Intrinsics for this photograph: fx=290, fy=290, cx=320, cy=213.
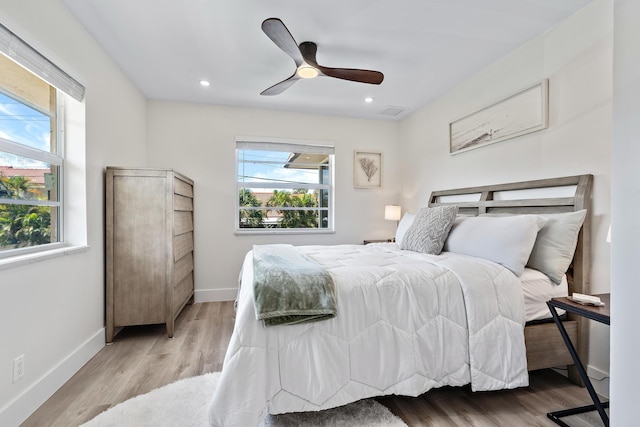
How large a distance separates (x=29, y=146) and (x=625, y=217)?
2.86 meters

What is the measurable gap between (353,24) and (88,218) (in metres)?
2.47

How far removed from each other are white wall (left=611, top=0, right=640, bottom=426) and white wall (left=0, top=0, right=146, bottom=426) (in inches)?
99.7

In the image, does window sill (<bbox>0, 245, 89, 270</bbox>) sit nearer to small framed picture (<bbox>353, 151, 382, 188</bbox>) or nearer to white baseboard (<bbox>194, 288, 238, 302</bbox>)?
white baseboard (<bbox>194, 288, 238, 302</bbox>)

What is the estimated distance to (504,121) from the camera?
Answer: 2.59 meters

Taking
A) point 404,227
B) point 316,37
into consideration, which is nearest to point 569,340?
point 404,227

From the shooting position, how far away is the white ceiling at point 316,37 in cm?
196

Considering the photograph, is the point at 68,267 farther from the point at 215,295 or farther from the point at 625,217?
the point at 625,217

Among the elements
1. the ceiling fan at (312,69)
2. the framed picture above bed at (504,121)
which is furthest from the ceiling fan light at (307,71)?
the framed picture above bed at (504,121)

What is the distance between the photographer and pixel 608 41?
6.01ft

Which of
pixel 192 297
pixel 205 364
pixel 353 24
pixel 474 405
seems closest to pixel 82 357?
pixel 205 364

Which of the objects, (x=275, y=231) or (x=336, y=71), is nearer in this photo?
(x=336, y=71)

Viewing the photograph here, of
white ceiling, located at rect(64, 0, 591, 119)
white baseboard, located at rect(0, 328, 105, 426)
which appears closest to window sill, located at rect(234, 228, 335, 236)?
white ceiling, located at rect(64, 0, 591, 119)

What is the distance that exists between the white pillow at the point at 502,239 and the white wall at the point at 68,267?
279 centimetres

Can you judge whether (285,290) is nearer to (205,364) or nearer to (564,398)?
(205,364)
